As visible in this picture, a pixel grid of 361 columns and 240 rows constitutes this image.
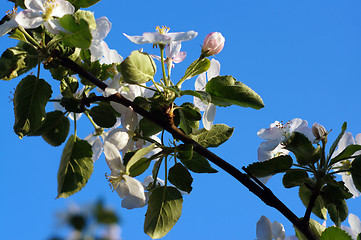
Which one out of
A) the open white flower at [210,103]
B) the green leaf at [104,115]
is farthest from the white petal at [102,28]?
the open white flower at [210,103]

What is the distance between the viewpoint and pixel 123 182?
1.06 meters

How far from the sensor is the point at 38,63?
1120mm

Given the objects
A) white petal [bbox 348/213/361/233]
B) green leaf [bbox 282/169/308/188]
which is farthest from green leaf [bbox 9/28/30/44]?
white petal [bbox 348/213/361/233]

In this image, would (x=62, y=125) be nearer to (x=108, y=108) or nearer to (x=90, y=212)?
(x=108, y=108)

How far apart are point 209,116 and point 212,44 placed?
224 millimetres

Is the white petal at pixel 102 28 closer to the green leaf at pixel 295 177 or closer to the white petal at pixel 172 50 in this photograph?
the white petal at pixel 172 50

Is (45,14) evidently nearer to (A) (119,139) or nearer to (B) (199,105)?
(A) (119,139)

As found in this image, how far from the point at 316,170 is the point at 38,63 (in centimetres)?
85

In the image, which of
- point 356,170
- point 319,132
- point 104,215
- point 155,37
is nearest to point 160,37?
point 155,37

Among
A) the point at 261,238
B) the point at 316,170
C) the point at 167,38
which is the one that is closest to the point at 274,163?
the point at 316,170

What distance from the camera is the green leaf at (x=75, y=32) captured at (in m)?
0.94

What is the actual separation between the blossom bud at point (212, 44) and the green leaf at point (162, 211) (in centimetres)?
41

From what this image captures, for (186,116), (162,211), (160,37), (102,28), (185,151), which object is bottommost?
(162,211)

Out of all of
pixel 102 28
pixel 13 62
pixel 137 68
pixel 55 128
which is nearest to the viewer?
pixel 137 68
